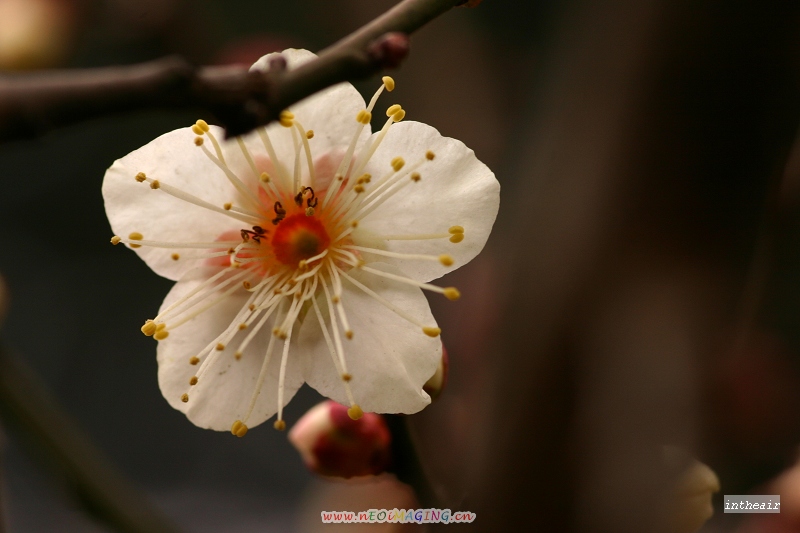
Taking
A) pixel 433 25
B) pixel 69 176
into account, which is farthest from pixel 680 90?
pixel 69 176

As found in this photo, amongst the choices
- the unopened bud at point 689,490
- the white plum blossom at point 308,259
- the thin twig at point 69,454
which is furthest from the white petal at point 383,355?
the thin twig at point 69,454

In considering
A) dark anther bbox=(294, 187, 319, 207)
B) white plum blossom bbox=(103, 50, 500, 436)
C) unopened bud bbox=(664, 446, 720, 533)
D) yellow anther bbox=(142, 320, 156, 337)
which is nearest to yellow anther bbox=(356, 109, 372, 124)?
white plum blossom bbox=(103, 50, 500, 436)

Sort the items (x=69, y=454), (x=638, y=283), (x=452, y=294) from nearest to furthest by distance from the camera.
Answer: (x=452, y=294)
(x=638, y=283)
(x=69, y=454)

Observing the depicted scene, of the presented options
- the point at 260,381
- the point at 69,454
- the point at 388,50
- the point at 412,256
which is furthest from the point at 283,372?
the point at 69,454

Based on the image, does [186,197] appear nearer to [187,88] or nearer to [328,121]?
[328,121]

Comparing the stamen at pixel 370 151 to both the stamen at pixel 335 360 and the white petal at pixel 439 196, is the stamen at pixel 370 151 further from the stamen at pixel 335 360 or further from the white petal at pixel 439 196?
the stamen at pixel 335 360
